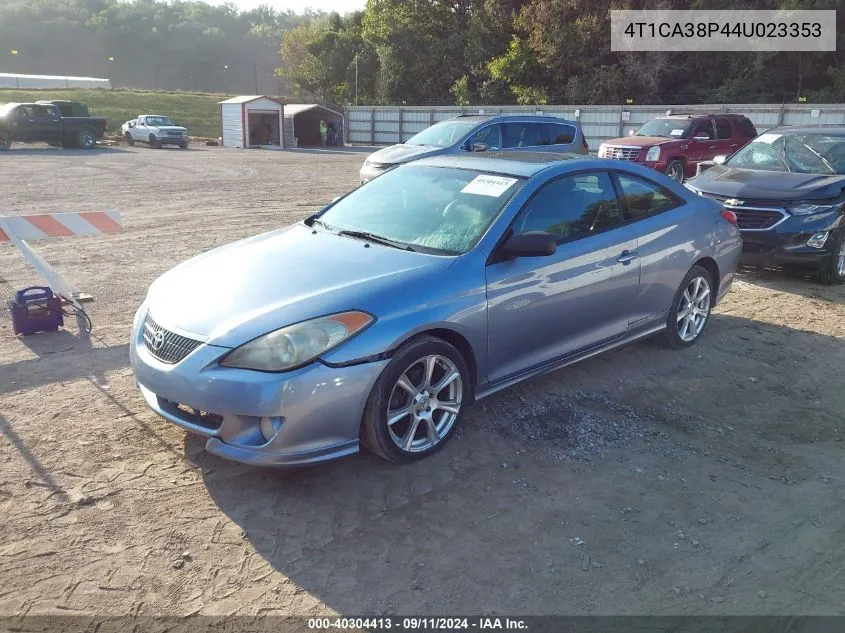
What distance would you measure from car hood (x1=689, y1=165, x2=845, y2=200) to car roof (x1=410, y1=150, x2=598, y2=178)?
12.5 ft

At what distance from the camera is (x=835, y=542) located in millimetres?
3205

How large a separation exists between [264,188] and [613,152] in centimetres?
849

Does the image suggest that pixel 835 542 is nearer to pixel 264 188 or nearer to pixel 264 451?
pixel 264 451

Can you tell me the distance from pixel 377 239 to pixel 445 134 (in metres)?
10.7

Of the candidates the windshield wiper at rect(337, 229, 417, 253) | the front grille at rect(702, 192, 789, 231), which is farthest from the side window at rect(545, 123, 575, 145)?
the windshield wiper at rect(337, 229, 417, 253)

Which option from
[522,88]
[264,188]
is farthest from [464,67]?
[264,188]

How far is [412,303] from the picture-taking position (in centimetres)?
364

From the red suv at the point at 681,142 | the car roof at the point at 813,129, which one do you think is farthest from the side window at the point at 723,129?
the car roof at the point at 813,129

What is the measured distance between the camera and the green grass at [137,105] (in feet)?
157

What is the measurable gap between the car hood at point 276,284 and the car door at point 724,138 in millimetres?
14648

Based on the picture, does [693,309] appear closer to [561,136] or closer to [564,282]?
[564,282]

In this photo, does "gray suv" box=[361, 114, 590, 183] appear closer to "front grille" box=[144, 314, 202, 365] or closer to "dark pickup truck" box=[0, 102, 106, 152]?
"front grille" box=[144, 314, 202, 365]

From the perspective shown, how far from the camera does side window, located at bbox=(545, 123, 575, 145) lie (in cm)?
1434

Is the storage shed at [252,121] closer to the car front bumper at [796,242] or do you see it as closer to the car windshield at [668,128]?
the car windshield at [668,128]
